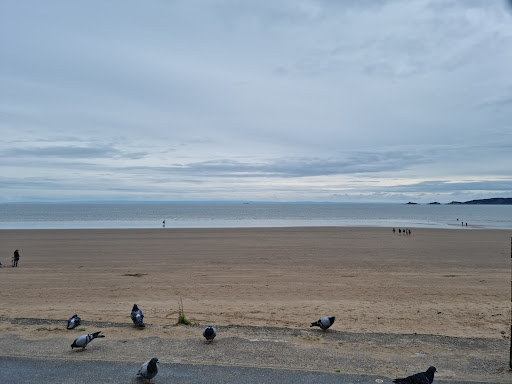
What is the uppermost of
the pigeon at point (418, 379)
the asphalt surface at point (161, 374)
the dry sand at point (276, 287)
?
the pigeon at point (418, 379)

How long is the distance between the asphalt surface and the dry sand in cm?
418

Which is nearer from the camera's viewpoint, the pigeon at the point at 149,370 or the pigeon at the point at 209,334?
the pigeon at the point at 149,370

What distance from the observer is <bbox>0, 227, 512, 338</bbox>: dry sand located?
1193 centimetres

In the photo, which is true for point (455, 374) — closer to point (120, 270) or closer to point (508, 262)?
point (120, 270)

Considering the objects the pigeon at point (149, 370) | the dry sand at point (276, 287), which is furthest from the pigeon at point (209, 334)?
the dry sand at point (276, 287)

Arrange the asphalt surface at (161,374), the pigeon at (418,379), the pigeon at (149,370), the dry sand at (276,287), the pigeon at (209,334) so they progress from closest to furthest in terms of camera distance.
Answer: the pigeon at (418,379) → the pigeon at (149,370) → the asphalt surface at (161,374) → the pigeon at (209,334) → the dry sand at (276,287)

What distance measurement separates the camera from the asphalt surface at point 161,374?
20.9ft

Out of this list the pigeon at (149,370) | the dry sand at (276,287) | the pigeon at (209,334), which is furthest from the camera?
the dry sand at (276,287)

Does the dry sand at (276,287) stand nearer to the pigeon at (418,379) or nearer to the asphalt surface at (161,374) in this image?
the asphalt surface at (161,374)

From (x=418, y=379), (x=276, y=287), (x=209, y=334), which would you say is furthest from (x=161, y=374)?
(x=276, y=287)

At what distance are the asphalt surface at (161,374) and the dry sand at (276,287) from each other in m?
4.18

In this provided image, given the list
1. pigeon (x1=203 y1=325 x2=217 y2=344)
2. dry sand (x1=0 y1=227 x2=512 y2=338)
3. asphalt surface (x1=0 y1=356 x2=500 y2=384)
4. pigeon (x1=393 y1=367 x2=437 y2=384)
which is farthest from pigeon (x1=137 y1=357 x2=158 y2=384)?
dry sand (x1=0 y1=227 x2=512 y2=338)

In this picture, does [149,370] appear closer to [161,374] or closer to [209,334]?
[161,374]

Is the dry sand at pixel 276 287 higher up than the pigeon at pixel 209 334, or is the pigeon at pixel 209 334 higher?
the pigeon at pixel 209 334
